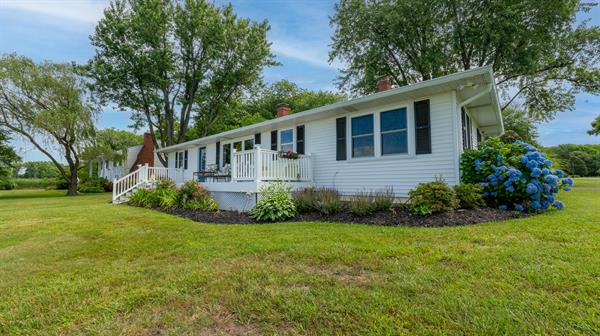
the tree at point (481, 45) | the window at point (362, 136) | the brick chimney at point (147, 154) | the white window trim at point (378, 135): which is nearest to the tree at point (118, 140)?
the brick chimney at point (147, 154)

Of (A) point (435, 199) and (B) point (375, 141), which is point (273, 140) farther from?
Result: (A) point (435, 199)

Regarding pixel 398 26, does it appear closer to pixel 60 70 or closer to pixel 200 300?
pixel 200 300

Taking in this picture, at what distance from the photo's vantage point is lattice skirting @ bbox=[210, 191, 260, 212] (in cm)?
786

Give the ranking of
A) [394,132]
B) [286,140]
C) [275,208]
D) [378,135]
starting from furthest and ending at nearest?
[286,140] → [378,135] → [394,132] → [275,208]

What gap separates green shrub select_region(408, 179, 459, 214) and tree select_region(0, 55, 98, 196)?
20.2 meters

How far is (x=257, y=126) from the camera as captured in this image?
406 inches

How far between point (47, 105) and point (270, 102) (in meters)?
18.4

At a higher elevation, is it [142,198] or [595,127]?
[595,127]

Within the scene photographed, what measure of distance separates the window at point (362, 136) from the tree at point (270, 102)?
14.9 metres

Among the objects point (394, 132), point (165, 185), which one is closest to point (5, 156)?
point (165, 185)

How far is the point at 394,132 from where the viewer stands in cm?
713

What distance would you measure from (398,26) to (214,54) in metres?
11.8

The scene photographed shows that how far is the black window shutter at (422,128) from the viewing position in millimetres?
6530

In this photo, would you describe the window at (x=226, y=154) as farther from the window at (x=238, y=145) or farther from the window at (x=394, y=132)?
the window at (x=394, y=132)
